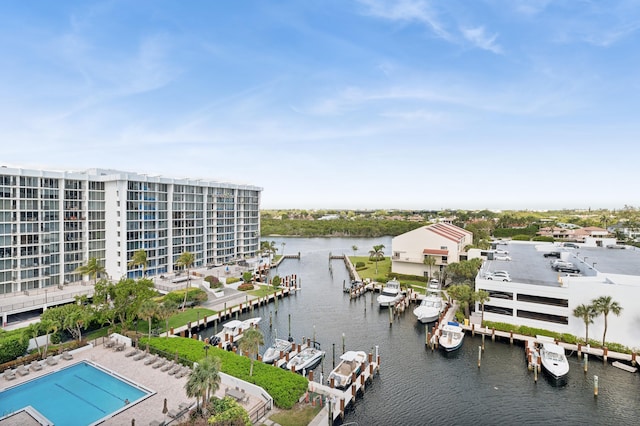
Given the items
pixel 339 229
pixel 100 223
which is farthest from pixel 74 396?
pixel 339 229

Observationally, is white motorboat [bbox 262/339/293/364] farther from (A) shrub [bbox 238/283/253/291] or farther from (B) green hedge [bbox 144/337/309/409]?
(A) shrub [bbox 238/283/253/291]

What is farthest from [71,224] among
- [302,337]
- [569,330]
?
[569,330]

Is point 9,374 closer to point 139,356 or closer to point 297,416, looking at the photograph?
point 139,356

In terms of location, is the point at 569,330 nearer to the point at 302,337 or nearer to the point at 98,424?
the point at 302,337

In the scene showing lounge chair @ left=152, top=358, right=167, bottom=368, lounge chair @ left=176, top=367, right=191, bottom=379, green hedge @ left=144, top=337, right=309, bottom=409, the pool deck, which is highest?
green hedge @ left=144, top=337, right=309, bottom=409

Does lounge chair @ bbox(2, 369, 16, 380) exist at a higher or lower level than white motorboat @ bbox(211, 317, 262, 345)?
higher

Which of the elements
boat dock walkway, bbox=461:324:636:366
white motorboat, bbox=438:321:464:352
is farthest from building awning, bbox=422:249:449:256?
white motorboat, bbox=438:321:464:352
